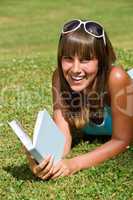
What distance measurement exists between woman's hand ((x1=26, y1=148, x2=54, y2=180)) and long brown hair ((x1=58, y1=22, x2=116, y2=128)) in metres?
0.69

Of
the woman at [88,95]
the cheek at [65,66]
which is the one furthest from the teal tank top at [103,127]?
the cheek at [65,66]

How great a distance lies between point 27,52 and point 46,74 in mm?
2578

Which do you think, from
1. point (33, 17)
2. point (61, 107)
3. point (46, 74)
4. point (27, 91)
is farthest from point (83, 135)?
point (33, 17)

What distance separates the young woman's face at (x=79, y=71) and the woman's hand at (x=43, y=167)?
59 cm

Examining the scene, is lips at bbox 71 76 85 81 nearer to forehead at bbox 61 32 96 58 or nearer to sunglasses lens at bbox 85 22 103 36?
forehead at bbox 61 32 96 58

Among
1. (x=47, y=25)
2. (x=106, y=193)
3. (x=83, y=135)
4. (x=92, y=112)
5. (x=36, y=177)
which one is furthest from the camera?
(x=47, y=25)

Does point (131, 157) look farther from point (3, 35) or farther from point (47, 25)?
point (47, 25)

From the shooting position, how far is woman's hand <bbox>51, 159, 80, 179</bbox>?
3.72m

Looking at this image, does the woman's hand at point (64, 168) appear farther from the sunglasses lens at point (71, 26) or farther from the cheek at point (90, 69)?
the sunglasses lens at point (71, 26)

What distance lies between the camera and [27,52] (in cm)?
940

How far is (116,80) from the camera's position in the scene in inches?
156

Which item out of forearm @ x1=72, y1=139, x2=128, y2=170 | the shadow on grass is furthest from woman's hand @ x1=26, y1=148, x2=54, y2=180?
forearm @ x1=72, y1=139, x2=128, y2=170

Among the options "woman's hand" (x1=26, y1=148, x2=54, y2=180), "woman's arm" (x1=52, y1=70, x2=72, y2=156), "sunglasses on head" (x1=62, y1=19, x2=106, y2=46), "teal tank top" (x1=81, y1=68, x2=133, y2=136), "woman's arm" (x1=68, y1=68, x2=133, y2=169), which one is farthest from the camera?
"woman's arm" (x1=52, y1=70, x2=72, y2=156)

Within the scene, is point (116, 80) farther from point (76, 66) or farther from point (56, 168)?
point (56, 168)
